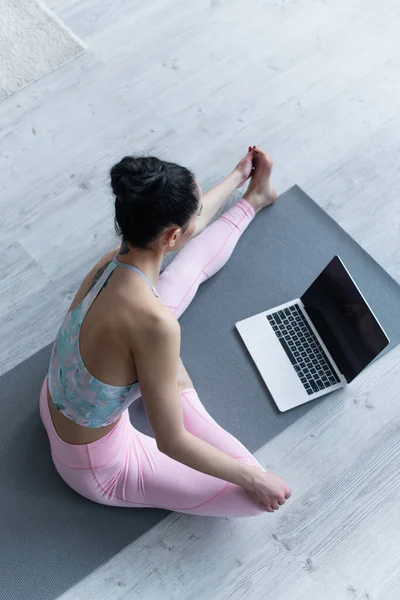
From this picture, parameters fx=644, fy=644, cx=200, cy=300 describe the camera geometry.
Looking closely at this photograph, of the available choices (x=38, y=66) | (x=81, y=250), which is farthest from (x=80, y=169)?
(x=38, y=66)

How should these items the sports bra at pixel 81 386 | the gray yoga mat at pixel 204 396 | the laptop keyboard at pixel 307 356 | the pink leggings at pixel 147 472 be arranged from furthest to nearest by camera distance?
the laptop keyboard at pixel 307 356
the gray yoga mat at pixel 204 396
the pink leggings at pixel 147 472
the sports bra at pixel 81 386

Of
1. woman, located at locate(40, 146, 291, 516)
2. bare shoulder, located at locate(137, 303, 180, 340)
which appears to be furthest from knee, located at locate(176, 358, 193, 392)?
bare shoulder, located at locate(137, 303, 180, 340)

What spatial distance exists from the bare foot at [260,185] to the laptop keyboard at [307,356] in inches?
15.0

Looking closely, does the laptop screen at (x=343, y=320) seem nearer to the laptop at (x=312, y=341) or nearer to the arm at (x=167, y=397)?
the laptop at (x=312, y=341)

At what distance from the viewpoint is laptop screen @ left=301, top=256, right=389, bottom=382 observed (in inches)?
58.1

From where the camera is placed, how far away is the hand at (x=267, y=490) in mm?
1345

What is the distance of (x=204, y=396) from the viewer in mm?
1623

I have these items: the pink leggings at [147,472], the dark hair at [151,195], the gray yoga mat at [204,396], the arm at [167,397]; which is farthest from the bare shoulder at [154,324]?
the gray yoga mat at [204,396]

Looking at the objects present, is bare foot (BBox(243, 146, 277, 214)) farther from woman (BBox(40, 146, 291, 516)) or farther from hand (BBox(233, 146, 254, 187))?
woman (BBox(40, 146, 291, 516))

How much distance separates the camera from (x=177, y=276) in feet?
5.46

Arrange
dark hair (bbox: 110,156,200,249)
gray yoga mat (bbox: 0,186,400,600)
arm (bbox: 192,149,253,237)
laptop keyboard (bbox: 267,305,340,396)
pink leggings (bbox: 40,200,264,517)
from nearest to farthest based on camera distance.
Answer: dark hair (bbox: 110,156,200,249) → pink leggings (bbox: 40,200,264,517) → gray yoga mat (bbox: 0,186,400,600) → laptop keyboard (bbox: 267,305,340,396) → arm (bbox: 192,149,253,237)

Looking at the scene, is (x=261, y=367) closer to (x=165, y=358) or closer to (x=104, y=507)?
(x=104, y=507)

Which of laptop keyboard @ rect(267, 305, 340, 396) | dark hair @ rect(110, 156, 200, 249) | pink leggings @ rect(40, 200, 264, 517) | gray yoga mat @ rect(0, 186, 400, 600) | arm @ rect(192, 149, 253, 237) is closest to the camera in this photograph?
dark hair @ rect(110, 156, 200, 249)

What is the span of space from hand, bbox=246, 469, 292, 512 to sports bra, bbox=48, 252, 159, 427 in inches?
13.2
